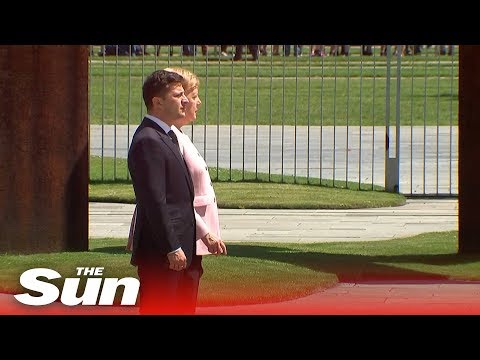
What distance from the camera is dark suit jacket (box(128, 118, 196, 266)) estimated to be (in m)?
7.34

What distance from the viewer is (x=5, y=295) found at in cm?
1013

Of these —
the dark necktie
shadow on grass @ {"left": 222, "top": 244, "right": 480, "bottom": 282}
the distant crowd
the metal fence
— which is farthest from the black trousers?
the metal fence

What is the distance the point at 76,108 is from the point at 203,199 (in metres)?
4.19

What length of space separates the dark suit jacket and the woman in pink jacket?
0.08 meters

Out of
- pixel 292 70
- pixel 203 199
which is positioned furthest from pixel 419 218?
pixel 292 70

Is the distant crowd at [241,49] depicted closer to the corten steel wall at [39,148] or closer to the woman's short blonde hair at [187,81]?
the corten steel wall at [39,148]

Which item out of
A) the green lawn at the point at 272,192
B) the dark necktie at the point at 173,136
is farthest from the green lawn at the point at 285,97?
the dark necktie at the point at 173,136

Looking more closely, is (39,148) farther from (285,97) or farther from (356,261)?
(285,97)

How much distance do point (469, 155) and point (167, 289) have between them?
4775 millimetres

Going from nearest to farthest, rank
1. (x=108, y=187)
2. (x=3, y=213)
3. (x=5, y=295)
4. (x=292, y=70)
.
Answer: (x=5, y=295) < (x=3, y=213) < (x=108, y=187) < (x=292, y=70)

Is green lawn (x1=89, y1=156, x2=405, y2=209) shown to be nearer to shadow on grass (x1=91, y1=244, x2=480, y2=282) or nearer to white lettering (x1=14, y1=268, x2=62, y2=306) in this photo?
shadow on grass (x1=91, y1=244, x2=480, y2=282)

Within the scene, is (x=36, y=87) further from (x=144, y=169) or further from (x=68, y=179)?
(x=144, y=169)

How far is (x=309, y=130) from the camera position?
771 inches

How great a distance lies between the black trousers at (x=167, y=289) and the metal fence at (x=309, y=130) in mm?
7633
